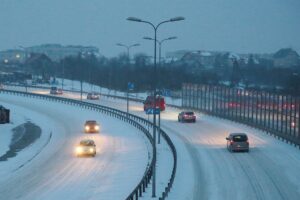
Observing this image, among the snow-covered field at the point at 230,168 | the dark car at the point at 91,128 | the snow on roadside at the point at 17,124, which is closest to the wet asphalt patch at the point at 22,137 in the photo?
the snow on roadside at the point at 17,124

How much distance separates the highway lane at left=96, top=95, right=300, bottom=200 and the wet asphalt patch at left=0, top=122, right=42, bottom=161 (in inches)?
549

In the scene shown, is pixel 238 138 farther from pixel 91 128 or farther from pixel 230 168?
pixel 91 128

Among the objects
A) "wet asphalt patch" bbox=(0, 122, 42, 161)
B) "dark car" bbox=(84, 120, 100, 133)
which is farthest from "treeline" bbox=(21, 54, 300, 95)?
"wet asphalt patch" bbox=(0, 122, 42, 161)

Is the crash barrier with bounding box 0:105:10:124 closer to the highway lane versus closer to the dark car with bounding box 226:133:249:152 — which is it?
the highway lane

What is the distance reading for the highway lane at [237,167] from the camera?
96.7ft

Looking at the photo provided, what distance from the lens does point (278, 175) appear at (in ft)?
113

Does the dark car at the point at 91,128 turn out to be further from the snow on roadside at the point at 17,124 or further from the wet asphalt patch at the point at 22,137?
the wet asphalt patch at the point at 22,137

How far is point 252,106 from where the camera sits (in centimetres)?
6144

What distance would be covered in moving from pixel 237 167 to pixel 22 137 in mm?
27207

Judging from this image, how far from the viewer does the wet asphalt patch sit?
46.0 metres

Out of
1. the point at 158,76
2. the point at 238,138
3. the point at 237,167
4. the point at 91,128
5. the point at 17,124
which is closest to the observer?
the point at 237,167

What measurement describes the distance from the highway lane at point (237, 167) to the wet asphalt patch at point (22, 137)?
1394 centimetres

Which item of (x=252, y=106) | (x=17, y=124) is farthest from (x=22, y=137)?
(x=252, y=106)

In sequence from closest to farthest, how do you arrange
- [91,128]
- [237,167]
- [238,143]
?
[237,167]
[238,143]
[91,128]
